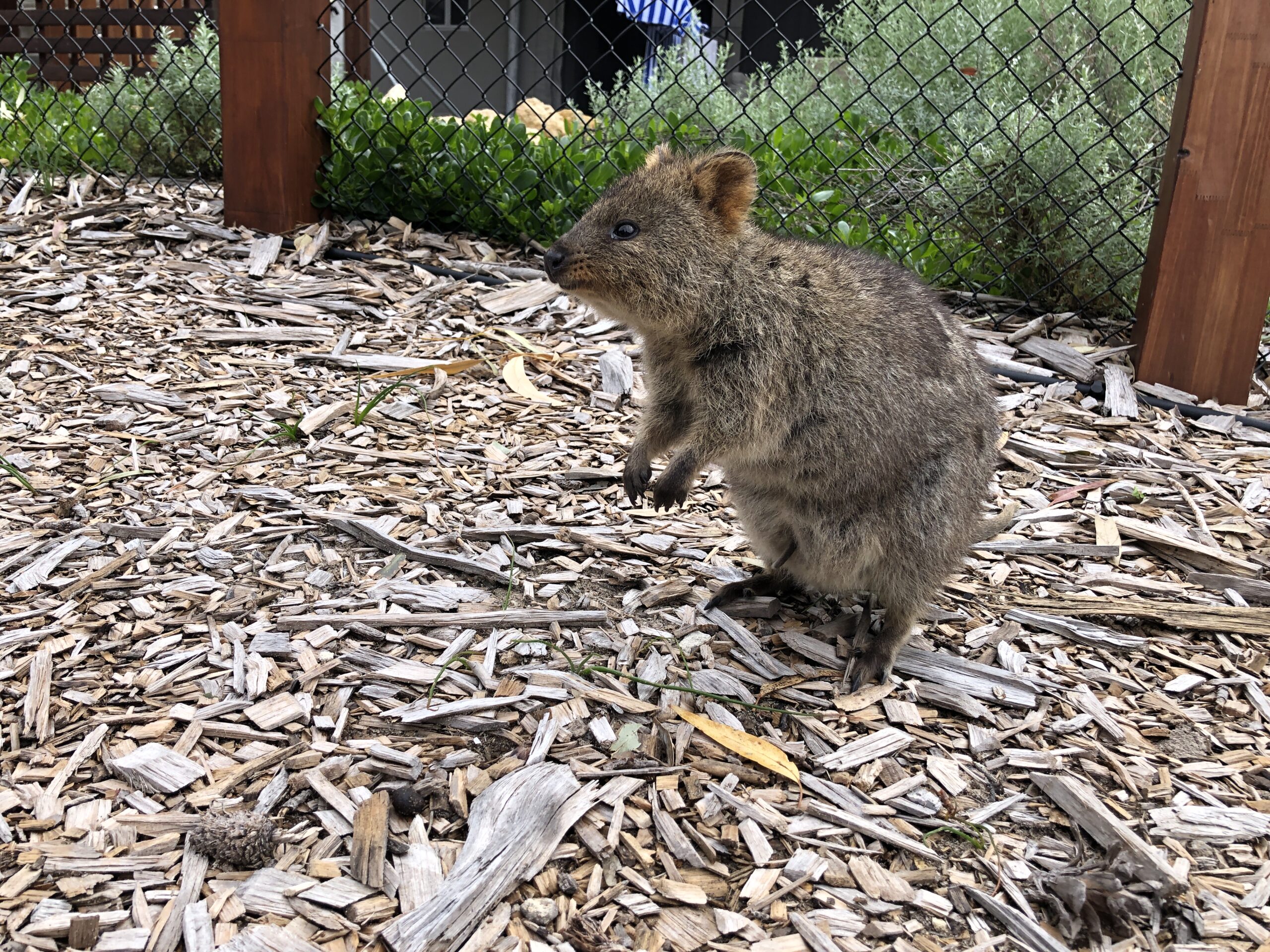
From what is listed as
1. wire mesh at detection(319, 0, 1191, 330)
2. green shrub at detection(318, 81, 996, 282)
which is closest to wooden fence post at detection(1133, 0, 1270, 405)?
wire mesh at detection(319, 0, 1191, 330)

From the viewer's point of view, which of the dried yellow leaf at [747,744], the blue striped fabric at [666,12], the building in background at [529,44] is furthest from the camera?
the building in background at [529,44]

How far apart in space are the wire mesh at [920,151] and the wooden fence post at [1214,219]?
46cm

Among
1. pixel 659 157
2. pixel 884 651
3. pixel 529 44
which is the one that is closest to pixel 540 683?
pixel 884 651

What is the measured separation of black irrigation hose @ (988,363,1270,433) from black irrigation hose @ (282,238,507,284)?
271 centimetres

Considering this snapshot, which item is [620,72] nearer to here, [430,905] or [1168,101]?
[1168,101]

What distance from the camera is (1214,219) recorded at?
16.0 feet

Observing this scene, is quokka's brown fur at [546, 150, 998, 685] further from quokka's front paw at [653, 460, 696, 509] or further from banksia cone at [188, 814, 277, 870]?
banksia cone at [188, 814, 277, 870]

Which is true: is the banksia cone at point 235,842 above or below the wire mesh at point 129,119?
below

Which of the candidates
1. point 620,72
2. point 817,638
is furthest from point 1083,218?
point 620,72

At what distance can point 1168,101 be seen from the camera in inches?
254

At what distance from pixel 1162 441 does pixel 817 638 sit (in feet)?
7.60

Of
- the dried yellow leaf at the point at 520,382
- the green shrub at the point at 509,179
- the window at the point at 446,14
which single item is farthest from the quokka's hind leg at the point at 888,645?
the window at the point at 446,14

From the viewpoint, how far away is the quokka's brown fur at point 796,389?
10.9 feet

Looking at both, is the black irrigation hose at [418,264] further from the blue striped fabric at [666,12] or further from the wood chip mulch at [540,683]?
the blue striped fabric at [666,12]
